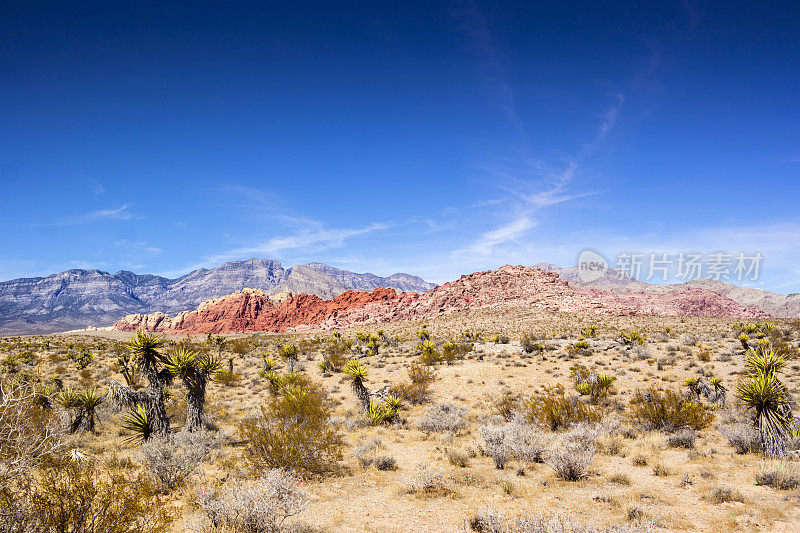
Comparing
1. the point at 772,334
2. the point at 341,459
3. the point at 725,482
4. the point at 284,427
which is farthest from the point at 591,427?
the point at 772,334

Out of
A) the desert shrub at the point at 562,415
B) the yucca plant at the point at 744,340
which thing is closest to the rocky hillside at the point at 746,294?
the yucca plant at the point at 744,340

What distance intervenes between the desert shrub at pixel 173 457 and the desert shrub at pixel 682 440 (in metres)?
11.9

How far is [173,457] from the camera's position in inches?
320

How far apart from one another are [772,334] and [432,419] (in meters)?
27.7

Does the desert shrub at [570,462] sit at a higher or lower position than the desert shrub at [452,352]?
lower

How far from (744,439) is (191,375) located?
14.9 m

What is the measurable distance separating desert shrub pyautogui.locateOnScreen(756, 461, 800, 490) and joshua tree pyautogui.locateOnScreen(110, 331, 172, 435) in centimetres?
1408

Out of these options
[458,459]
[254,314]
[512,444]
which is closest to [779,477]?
[512,444]

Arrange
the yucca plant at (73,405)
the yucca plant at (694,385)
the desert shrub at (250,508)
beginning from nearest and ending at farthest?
the desert shrub at (250,508), the yucca plant at (73,405), the yucca plant at (694,385)

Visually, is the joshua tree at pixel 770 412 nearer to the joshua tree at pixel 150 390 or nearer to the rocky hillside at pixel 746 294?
the joshua tree at pixel 150 390

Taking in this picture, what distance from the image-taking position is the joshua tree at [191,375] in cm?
1082

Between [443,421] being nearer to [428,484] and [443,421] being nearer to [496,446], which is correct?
[496,446]

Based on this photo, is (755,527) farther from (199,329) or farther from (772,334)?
(199,329)

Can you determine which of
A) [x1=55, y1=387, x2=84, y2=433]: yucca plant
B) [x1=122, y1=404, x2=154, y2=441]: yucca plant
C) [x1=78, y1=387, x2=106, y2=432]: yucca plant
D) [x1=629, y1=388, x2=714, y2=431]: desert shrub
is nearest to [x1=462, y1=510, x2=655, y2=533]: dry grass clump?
[x1=629, y1=388, x2=714, y2=431]: desert shrub
